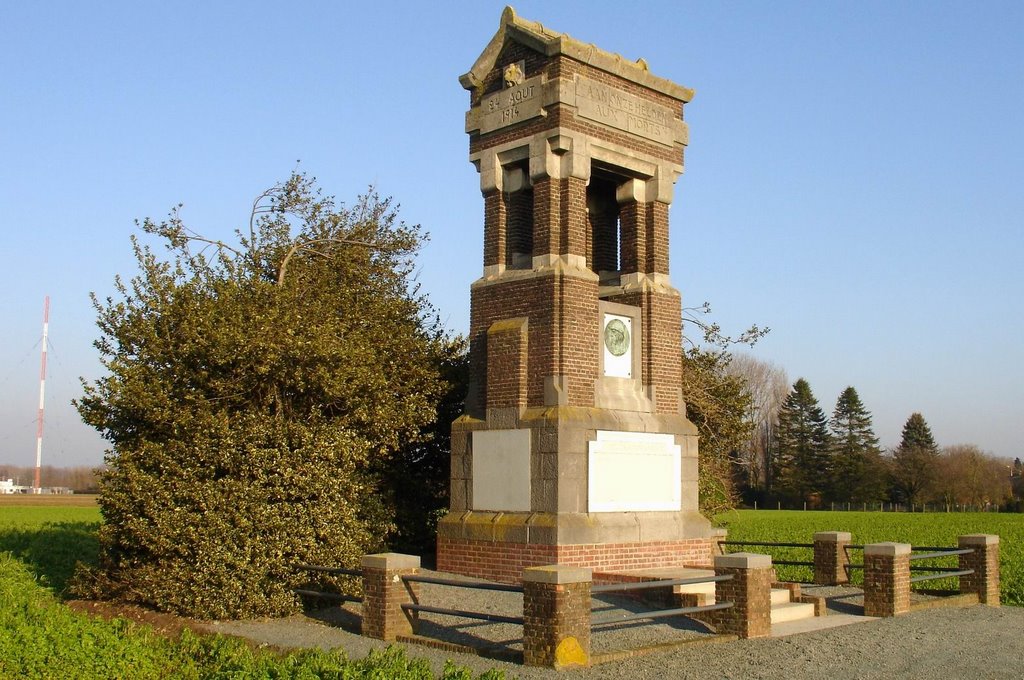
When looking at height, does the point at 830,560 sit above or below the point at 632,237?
below

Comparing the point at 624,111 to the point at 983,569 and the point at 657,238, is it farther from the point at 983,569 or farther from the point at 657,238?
the point at 983,569

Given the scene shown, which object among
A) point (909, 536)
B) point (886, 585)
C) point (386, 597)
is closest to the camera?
point (386, 597)

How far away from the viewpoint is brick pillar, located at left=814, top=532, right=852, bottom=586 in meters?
18.0

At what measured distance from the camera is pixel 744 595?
1241 cm

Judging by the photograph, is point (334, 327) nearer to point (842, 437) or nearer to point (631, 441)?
point (631, 441)

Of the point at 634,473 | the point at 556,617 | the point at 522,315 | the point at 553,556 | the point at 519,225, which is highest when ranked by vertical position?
the point at 519,225

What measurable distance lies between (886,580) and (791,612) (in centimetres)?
157

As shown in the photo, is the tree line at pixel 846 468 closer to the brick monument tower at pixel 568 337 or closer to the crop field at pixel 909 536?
the crop field at pixel 909 536

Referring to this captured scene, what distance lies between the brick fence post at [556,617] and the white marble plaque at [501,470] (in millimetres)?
4339

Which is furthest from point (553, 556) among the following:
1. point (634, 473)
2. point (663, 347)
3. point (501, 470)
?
point (663, 347)

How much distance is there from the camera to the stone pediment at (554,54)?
52.1 ft

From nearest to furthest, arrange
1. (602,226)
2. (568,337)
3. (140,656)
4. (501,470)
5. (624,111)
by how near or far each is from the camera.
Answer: (140,656), (568,337), (501,470), (624,111), (602,226)

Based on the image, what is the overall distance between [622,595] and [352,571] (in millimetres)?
3703

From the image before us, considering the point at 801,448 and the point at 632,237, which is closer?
the point at 632,237
